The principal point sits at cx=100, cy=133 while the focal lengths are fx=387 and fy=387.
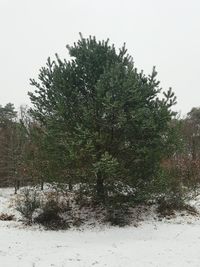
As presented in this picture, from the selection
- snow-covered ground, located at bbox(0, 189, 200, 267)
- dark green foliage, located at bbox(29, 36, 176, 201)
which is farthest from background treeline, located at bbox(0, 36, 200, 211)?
snow-covered ground, located at bbox(0, 189, 200, 267)

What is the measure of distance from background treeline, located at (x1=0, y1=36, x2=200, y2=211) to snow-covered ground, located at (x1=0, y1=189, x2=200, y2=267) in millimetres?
1738

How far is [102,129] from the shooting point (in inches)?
690

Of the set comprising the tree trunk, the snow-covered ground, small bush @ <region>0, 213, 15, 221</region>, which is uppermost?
the tree trunk

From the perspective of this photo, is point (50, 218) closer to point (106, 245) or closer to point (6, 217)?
point (6, 217)

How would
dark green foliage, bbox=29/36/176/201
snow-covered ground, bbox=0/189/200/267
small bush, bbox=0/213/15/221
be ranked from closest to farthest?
snow-covered ground, bbox=0/189/200/267, dark green foliage, bbox=29/36/176/201, small bush, bbox=0/213/15/221

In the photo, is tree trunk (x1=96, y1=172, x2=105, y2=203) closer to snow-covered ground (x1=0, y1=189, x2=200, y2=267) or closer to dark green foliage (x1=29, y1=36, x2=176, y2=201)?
dark green foliage (x1=29, y1=36, x2=176, y2=201)

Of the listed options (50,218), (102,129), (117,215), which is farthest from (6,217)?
(102,129)

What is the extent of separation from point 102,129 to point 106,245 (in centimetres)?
535

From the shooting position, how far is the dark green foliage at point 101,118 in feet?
54.7

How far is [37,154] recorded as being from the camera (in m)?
19.0

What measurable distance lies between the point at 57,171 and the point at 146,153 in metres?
4.18

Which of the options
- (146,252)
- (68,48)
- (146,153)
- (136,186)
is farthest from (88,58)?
(146,252)

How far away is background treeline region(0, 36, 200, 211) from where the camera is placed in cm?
1673

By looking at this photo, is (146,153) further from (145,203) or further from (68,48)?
(68,48)
